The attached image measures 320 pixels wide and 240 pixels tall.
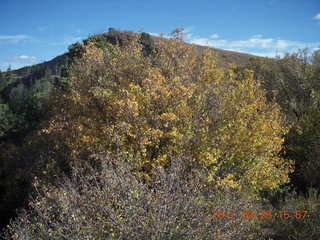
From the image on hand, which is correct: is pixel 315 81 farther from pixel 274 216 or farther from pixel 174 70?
pixel 274 216

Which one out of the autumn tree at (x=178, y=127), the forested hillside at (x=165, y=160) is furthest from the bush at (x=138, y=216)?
the autumn tree at (x=178, y=127)

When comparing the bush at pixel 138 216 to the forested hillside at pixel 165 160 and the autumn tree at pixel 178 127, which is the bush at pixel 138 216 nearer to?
the forested hillside at pixel 165 160

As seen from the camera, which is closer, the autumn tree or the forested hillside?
the forested hillside

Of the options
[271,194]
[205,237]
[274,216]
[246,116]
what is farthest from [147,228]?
[271,194]

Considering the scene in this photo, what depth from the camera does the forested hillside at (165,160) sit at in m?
6.20

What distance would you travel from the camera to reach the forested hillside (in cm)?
620

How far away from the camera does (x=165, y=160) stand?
32.0 ft

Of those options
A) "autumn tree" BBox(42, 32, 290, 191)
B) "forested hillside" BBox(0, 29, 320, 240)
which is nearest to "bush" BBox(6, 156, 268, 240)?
"forested hillside" BBox(0, 29, 320, 240)

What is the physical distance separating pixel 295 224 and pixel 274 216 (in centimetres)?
62

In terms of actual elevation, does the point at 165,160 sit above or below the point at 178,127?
below
